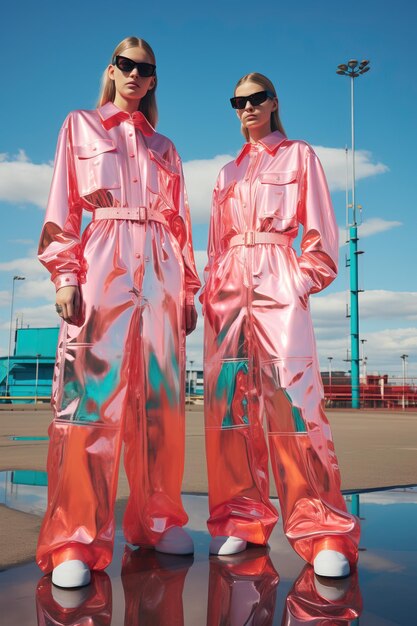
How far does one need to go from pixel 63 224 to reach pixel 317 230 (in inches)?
46.6

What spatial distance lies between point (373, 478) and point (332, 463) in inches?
98.9

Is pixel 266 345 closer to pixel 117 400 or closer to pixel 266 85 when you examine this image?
pixel 117 400

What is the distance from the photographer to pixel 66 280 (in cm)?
276

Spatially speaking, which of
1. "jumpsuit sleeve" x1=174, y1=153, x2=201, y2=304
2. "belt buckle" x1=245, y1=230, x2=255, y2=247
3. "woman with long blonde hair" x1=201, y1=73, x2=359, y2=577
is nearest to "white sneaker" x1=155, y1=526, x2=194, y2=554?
"woman with long blonde hair" x1=201, y1=73, x2=359, y2=577

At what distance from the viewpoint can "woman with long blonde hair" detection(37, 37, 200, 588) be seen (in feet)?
8.63

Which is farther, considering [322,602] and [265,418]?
[265,418]

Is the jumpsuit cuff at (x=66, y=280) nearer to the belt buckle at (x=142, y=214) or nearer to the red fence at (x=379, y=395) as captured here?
the belt buckle at (x=142, y=214)

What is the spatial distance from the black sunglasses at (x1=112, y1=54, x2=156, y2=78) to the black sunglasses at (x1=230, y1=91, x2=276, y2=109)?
1.59ft

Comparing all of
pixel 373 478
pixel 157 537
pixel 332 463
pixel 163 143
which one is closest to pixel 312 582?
pixel 332 463

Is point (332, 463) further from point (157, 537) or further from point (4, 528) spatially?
point (4, 528)

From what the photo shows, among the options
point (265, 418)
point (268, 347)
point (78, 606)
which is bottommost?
point (78, 606)

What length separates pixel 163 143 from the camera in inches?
126

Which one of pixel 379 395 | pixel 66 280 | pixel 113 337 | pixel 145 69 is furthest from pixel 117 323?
pixel 379 395

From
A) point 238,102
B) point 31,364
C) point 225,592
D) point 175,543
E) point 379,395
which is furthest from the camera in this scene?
point 31,364
